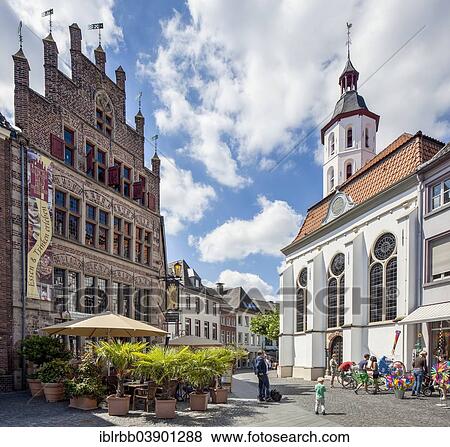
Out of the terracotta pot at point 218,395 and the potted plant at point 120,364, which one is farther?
the terracotta pot at point 218,395

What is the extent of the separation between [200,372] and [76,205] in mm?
13299

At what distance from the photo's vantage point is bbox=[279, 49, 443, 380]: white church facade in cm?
2000

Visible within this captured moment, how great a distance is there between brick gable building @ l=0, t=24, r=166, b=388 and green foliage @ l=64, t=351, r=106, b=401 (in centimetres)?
540

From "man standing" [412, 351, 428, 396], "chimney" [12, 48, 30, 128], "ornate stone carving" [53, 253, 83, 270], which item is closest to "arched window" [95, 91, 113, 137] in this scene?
"chimney" [12, 48, 30, 128]

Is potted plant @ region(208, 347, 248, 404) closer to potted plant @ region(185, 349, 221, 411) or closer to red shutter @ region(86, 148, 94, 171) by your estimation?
potted plant @ region(185, 349, 221, 411)

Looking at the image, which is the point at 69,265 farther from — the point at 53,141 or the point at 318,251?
the point at 318,251

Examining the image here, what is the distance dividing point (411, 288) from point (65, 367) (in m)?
13.9

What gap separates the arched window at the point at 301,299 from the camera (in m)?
30.1

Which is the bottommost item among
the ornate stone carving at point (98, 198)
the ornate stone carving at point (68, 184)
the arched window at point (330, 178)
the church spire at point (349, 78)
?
the ornate stone carving at point (98, 198)

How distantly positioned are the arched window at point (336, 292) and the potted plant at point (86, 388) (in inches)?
664

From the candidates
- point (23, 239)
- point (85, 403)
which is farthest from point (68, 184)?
point (85, 403)

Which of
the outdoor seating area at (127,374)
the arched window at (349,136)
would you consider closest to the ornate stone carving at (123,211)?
the outdoor seating area at (127,374)

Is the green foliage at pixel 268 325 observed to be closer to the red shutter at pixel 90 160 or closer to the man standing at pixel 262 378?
the red shutter at pixel 90 160

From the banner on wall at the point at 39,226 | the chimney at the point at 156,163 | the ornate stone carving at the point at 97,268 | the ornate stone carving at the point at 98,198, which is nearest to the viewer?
the banner on wall at the point at 39,226
